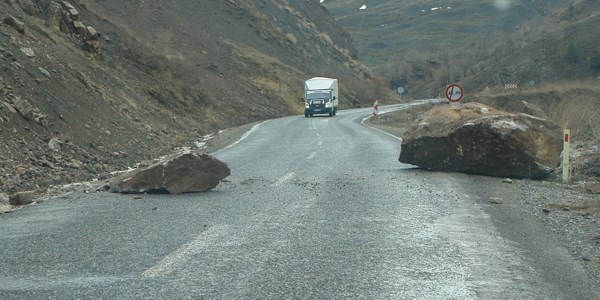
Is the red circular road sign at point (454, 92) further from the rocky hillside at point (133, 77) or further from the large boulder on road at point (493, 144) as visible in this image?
the rocky hillside at point (133, 77)

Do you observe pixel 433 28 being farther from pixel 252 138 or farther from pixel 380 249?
pixel 380 249

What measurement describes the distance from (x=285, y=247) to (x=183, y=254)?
3.60 feet

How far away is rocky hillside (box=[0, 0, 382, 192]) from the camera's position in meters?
16.5

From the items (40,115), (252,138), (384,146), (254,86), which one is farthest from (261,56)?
(40,115)

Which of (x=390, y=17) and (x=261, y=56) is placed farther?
(x=390, y=17)

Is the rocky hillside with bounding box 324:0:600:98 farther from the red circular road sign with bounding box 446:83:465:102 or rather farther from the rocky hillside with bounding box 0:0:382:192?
the red circular road sign with bounding box 446:83:465:102

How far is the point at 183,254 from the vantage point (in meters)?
7.10

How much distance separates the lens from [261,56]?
6562cm

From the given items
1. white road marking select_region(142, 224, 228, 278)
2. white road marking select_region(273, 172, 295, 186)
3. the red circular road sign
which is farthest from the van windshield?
white road marking select_region(142, 224, 228, 278)

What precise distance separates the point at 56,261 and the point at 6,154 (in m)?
8.13

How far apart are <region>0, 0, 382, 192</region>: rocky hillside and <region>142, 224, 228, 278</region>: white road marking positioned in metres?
5.88

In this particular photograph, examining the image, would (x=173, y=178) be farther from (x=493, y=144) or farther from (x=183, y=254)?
(x=493, y=144)

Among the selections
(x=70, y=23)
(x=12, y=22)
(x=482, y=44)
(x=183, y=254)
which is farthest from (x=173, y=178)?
(x=482, y=44)

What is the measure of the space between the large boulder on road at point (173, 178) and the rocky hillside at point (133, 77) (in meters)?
2.29
